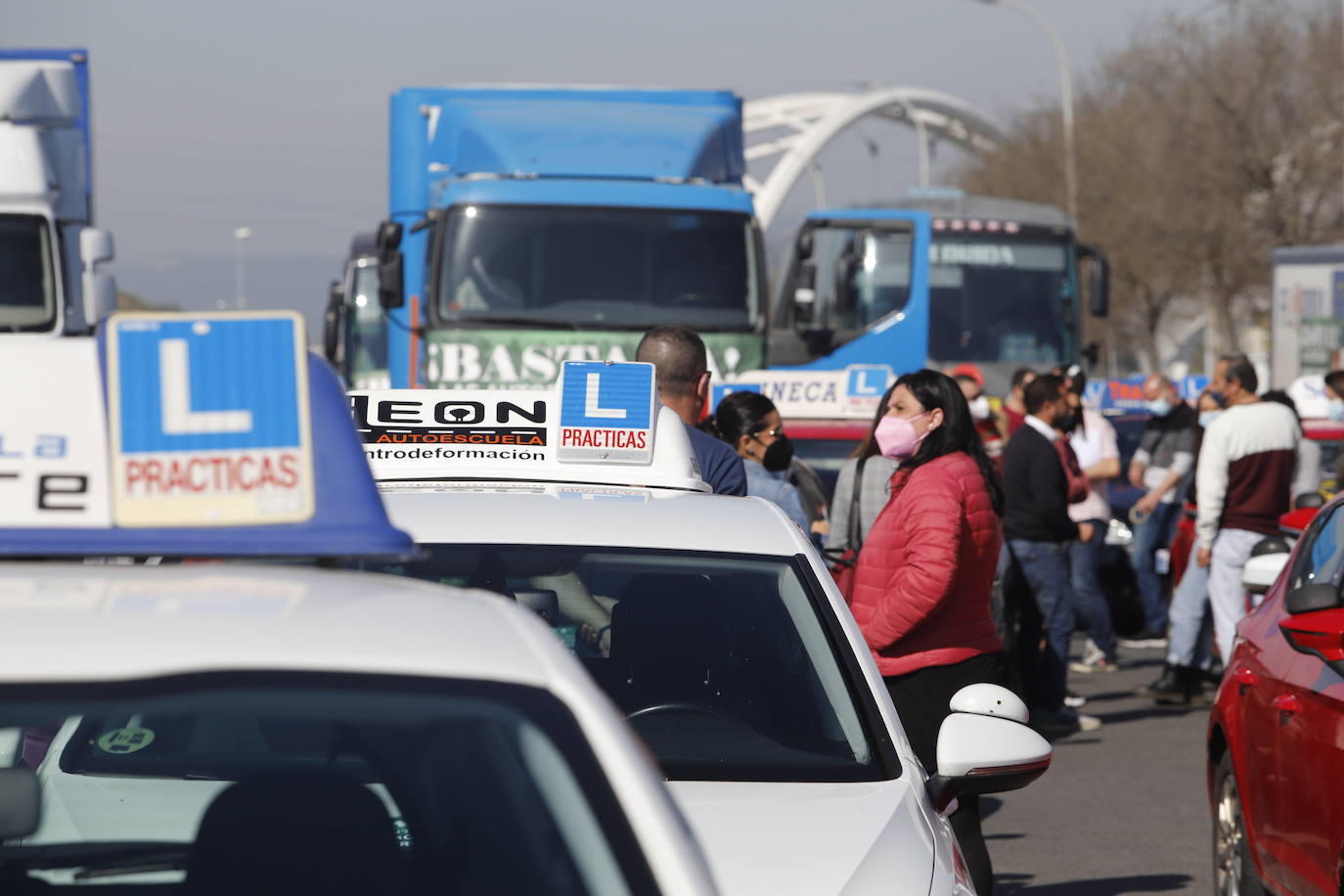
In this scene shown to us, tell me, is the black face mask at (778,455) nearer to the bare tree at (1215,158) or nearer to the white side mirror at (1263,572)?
the white side mirror at (1263,572)

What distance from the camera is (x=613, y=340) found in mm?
14195

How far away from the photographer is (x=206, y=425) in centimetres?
211

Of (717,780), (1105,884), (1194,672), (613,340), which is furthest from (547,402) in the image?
(613,340)

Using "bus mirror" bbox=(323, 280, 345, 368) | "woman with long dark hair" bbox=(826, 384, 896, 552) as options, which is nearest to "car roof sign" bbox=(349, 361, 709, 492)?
"woman with long dark hair" bbox=(826, 384, 896, 552)

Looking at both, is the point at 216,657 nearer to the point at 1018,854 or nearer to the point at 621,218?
the point at 1018,854

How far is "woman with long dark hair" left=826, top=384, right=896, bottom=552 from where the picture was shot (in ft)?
25.7

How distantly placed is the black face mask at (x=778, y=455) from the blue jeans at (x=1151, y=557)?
24.3ft

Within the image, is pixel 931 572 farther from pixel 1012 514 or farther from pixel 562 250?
pixel 562 250

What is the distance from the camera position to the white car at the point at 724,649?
3.84 metres

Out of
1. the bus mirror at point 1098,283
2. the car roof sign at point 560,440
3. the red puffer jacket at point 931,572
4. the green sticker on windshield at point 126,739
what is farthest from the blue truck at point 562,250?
the green sticker on windshield at point 126,739

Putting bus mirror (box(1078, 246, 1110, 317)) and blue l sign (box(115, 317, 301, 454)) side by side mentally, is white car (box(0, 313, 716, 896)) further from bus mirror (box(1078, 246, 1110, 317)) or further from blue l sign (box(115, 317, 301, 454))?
bus mirror (box(1078, 246, 1110, 317))

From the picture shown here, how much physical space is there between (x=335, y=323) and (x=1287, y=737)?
75.7 feet

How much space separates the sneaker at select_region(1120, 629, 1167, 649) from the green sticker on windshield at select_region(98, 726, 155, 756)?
41.2 feet

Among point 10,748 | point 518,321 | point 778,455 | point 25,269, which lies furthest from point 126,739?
point 518,321
